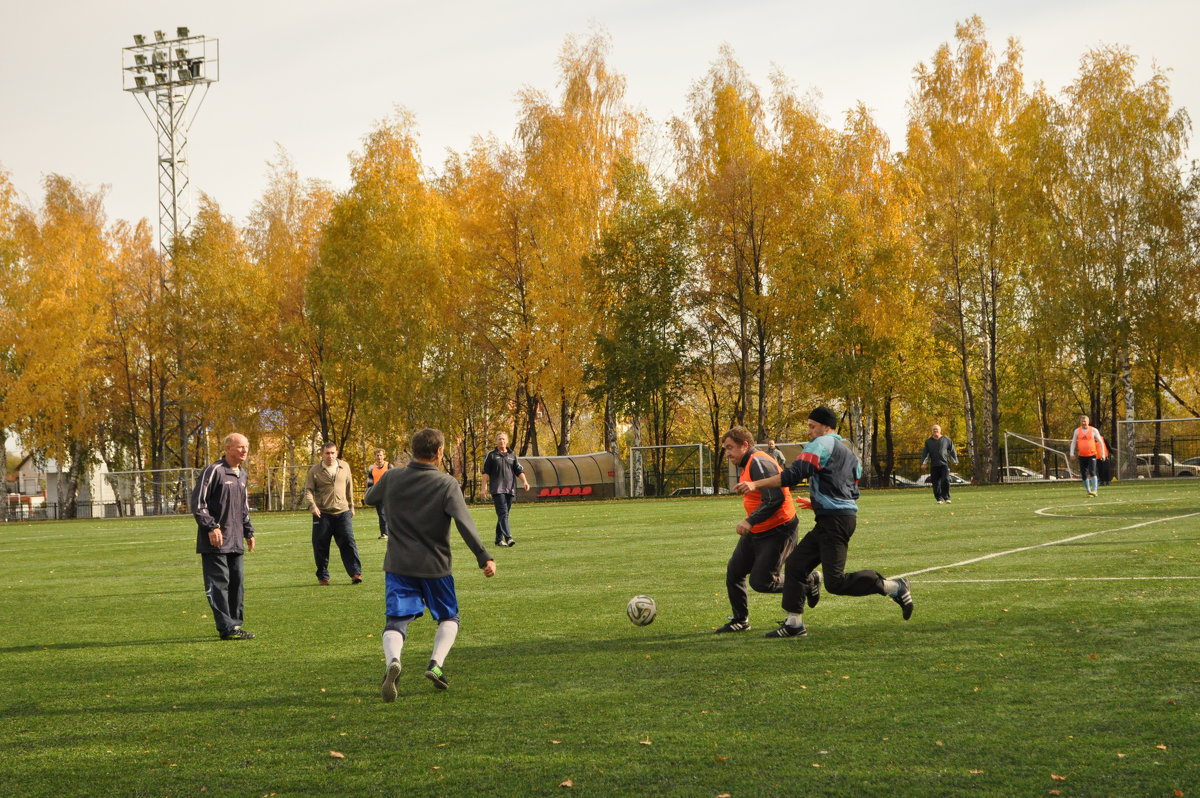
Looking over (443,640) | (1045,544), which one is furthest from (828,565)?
(1045,544)

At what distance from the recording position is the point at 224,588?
10.7m

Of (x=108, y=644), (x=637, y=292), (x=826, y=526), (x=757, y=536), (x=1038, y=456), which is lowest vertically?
(x=108, y=644)

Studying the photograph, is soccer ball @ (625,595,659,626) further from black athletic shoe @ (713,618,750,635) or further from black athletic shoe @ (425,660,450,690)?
black athletic shoe @ (425,660,450,690)

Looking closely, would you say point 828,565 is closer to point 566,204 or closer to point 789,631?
point 789,631

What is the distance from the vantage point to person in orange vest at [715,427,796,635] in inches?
381

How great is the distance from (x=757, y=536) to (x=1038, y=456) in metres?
46.2

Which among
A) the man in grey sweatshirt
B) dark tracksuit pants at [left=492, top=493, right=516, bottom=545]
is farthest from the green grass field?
dark tracksuit pants at [left=492, top=493, right=516, bottom=545]

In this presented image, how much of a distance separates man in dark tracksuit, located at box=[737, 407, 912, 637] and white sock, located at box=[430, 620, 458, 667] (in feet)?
8.27

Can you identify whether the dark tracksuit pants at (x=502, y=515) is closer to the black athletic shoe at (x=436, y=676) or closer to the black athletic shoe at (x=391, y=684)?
the black athletic shoe at (x=436, y=676)

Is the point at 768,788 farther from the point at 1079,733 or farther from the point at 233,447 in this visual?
the point at 233,447

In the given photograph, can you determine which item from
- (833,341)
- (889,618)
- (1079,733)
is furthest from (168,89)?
(1079,733)

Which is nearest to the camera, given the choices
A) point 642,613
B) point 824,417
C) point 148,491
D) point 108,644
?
point 824,417

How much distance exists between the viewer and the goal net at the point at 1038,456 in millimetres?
49812

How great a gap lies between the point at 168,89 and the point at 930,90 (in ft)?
122
